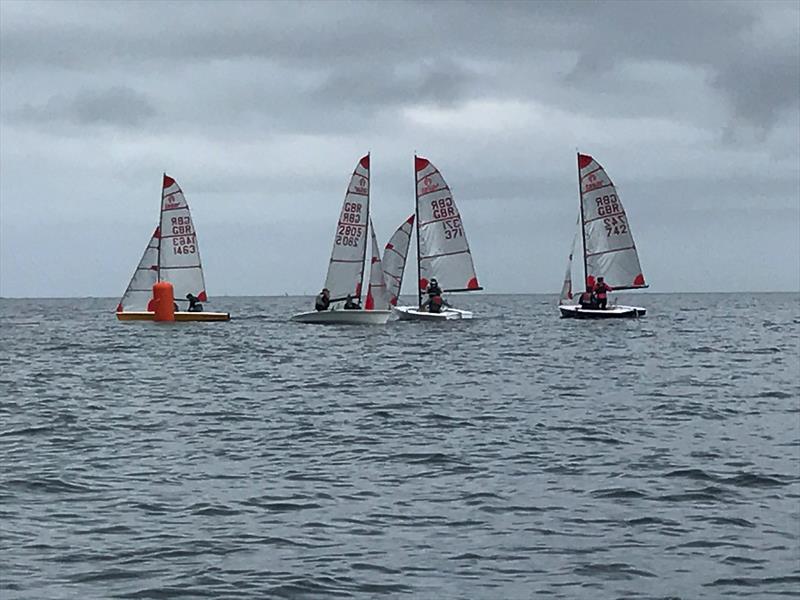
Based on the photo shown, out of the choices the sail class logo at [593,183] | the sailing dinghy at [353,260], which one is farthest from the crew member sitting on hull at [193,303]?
the sail class logo at [593,183]

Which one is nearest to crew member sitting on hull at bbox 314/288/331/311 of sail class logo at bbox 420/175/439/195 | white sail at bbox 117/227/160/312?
sail class logo at bbox 420/175/439/195

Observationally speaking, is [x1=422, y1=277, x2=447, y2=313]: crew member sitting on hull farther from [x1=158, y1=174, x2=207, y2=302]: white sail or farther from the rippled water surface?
the rippled water surface

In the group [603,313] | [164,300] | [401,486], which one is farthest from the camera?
[603,313]

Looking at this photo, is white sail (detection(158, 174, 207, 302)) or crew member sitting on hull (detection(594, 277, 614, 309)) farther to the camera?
crew member sitting on hull (detection(594, 277, 614, 309))

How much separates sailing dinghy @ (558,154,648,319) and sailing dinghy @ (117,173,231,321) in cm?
1809

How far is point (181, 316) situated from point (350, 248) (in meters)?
9.09

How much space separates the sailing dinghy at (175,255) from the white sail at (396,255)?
7.63 m

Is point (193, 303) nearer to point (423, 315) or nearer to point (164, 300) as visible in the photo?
point (164, 300)

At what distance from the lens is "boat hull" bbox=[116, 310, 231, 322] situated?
58281mm

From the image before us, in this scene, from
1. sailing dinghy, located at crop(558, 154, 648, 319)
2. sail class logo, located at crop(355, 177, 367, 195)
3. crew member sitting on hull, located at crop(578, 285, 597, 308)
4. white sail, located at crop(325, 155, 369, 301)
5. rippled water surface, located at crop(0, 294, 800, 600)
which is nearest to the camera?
rippled water surface, located at crop(0, 294, 800, 600)

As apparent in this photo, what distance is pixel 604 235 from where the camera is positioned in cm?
6406

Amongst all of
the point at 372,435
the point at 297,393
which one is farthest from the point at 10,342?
the point at 372,435

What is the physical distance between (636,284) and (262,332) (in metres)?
19.0

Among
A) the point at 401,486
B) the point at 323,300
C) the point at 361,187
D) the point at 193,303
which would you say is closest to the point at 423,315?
the point at 323,300
